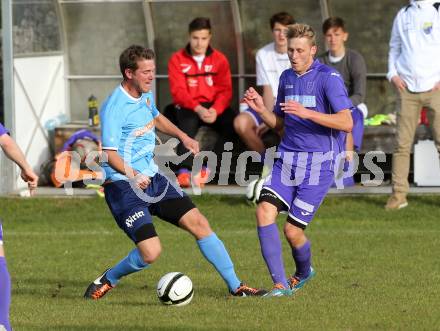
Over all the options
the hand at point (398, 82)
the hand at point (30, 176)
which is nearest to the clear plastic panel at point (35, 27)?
the hand at point (398, 82)

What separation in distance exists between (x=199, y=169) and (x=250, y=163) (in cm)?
85

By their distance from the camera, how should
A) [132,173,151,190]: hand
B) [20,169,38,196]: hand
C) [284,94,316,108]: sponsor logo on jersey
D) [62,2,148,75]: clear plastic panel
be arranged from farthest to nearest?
1. [62,2,148,75]: clear plastic panel
2. [284,94,316,108]: sponsor logo on jersey
3. [132,173,151,190]: hand
4. [20,169,38,196]: hand

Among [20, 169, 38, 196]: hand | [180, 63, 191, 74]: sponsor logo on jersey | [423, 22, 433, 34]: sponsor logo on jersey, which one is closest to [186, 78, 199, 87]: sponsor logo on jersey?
[180, 63, 191, 74]: sponsor logo on jersey

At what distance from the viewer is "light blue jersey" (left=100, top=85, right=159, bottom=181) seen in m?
8.95

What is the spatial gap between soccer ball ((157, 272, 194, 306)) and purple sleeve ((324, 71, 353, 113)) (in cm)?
178

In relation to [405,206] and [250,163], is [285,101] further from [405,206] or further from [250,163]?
[250,163]

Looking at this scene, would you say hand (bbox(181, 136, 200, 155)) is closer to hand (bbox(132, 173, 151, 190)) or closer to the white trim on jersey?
hand (bbox(132, 173, 151, 190))

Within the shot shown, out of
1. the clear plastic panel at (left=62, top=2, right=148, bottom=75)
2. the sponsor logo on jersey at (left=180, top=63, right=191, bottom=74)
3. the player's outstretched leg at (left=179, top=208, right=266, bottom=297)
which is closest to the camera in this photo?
the player's outstretched leg at (left=179, top=208, right=266, bottom=297)

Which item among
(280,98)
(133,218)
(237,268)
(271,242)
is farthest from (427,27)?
(133,218)

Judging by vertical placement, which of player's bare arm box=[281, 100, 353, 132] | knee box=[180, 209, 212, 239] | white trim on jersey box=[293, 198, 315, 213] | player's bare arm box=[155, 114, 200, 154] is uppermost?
player's bare arm box=[281, 100, 353, 132]

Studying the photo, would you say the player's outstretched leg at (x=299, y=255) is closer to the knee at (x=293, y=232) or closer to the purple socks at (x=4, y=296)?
the knee at (x=293, y=232)

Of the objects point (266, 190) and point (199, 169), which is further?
point (199, 169)

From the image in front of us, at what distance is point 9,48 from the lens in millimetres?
15555

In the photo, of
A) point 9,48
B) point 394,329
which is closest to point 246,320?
point 394,329
